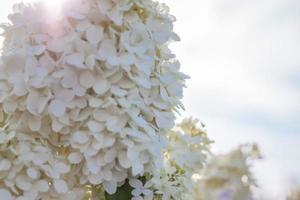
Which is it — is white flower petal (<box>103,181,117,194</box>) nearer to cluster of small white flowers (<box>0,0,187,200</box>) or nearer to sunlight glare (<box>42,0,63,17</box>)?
cluster of small white flowers (<box>0,0,187,200</box>)

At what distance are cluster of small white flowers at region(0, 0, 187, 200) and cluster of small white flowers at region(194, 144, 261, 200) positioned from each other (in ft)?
1.60

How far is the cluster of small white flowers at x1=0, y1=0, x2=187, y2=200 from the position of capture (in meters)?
0.96

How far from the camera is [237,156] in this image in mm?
478

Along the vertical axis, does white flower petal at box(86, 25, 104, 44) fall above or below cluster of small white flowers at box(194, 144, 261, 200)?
above

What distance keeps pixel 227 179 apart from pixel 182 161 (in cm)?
68

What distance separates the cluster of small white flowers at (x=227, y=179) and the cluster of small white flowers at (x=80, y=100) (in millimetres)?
487

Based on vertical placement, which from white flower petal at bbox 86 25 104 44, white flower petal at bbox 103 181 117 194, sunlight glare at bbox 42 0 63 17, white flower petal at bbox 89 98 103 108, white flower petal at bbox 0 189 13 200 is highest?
sunlight glare at bbox 42 0 63 17

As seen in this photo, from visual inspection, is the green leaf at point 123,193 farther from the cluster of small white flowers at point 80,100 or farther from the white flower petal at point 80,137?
the white flower petal at point 80,137

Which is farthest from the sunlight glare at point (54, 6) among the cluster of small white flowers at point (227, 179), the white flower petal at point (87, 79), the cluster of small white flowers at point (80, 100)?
the cluster of small white flowers at point (227, 179)

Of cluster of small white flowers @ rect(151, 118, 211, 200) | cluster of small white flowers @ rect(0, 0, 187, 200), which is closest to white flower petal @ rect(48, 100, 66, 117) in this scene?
cluster of small white flowers @ rect(0, 0, 187, 200)

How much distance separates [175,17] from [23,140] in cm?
40

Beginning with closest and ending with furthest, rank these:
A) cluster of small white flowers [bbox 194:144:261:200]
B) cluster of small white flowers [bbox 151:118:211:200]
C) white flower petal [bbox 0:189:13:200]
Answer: cluster of small white flowers [bbox 194:144:261:200] < white flower petal [bbox 0:189:13:200] < cluster of small white flowers [bbox 151:118:211:200]

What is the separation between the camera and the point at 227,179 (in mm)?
456

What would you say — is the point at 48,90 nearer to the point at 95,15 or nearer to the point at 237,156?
the point at 95,15
